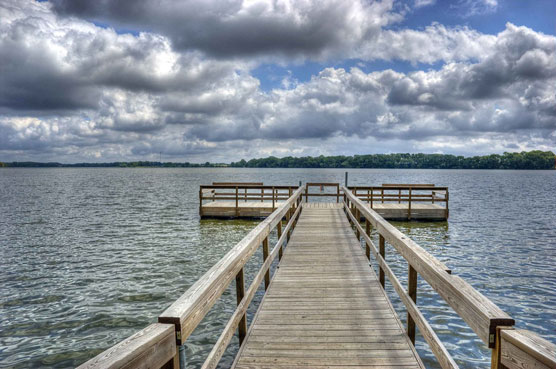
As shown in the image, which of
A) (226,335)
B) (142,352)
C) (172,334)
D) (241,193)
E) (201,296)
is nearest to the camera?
(142,352)

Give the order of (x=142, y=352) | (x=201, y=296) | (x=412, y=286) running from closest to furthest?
(x=142, y=352)
(x=201, y=296)
(x=412, y=286)

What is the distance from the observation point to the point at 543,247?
1319 centimetres

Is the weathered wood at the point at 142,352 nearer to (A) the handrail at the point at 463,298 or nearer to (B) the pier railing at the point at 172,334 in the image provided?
(B) the pier railing at the point at 172,334

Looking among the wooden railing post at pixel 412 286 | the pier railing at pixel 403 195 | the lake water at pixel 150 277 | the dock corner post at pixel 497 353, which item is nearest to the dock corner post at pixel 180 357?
the dock corner post at pixel 497 353

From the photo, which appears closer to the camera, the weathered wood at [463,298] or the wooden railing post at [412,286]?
the weathered wood at [463,298]

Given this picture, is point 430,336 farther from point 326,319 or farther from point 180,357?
point 180,357

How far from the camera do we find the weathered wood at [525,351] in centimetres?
133

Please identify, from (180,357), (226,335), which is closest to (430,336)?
(226,335)

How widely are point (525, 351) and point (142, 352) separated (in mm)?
1701

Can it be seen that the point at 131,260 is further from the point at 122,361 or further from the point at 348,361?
the point at 122,361

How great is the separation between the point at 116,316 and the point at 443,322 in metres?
6.72

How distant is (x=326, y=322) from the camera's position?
400 centimetres

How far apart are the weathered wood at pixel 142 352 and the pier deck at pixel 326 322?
1665mm

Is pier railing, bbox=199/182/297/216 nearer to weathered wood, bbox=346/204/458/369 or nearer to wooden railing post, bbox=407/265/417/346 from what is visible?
wooden railing post, bbox=407/265/417/346
